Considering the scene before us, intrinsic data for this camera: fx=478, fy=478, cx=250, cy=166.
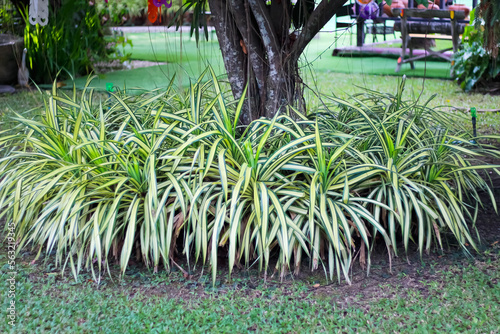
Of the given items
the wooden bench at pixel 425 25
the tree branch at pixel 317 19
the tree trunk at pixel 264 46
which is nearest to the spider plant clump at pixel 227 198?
the tree trunk at pixel 264 46

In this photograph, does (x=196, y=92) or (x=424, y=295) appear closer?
(x=424, y=295)

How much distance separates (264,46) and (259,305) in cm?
156

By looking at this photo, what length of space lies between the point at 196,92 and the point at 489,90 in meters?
4.47

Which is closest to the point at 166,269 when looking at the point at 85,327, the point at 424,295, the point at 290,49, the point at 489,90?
the point at 85,327

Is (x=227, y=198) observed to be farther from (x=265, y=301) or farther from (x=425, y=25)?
(x=425, y=25)

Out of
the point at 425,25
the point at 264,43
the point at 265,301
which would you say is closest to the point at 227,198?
the point at 265,301

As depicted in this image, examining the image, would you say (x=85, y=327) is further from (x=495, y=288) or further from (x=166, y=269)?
(x=495, y=288)

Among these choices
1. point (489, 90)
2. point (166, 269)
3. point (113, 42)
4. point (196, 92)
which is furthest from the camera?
point (113, 42)

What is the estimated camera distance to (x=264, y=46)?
110 inches

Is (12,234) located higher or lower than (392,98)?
lower

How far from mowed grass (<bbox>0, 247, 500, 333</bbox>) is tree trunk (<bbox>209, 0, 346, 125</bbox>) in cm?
113

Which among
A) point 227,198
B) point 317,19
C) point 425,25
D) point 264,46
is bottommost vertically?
point 227,198

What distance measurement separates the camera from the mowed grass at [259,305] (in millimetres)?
1730

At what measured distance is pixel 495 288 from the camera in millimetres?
1927
